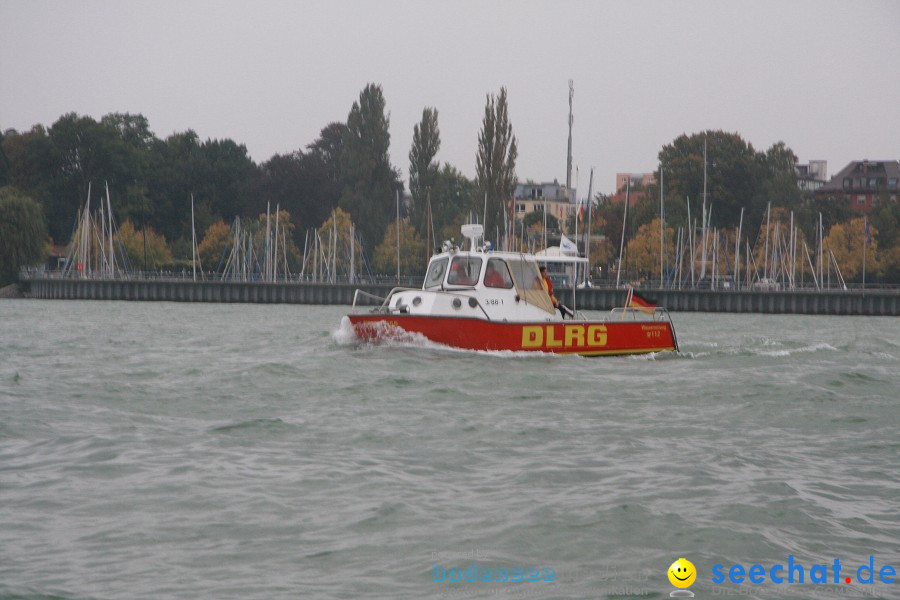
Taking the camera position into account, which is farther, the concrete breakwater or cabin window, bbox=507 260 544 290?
the concrete breakwater

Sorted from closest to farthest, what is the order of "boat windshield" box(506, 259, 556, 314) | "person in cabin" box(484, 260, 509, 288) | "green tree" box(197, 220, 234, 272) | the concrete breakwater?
"person in cabin" box(484, 260, 509, 288) < "boat windshield" box(506, 259, 556, 314) < the concrete breakwater < "green tree" box(197, 220, 234, 272)

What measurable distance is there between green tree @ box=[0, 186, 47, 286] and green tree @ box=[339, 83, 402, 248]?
25173 mm

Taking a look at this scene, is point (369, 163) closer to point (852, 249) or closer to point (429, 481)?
point (852, 249)

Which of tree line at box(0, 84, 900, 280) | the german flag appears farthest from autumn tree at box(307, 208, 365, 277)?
the german flag

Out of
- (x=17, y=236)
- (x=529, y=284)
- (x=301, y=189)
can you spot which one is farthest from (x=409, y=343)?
(x=301, y=189)

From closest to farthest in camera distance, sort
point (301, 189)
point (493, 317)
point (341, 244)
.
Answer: point (493, 317) → point (341, 244) → point (301, 189)

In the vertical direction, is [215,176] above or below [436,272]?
above

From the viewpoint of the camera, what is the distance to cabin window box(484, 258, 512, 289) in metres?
21.6

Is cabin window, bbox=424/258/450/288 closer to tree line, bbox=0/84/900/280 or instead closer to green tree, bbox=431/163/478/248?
green tree, bbox=431/163/478/248

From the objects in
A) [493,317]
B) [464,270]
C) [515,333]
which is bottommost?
[515,333]

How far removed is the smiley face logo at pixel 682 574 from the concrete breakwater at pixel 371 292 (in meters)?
57.7

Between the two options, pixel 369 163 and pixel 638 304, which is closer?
pixel 638 304

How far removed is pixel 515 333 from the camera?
20.4 meters

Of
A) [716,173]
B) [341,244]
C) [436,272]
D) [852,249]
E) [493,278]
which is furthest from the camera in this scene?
[716,173]
